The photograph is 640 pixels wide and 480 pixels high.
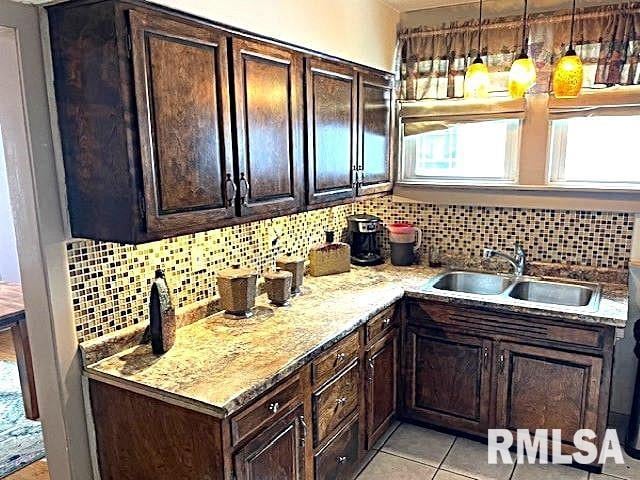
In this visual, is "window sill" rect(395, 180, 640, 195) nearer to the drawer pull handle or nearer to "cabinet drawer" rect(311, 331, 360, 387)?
"cabinet drawer" rect(311, 331, 360, 387)

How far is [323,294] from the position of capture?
2.69 m

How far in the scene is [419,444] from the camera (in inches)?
112

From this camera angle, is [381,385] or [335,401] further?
[381,385]

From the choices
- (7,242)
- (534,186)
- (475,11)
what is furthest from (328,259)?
(7,242)

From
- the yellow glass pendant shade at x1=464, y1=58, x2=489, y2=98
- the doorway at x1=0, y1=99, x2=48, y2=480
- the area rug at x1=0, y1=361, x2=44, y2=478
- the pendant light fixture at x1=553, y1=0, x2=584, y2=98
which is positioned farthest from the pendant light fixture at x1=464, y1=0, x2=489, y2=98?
the area rug at x1=0, y1=361, x2=44, y2=478

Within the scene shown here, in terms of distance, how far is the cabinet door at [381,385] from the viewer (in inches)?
102

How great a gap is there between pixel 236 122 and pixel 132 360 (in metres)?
0.99

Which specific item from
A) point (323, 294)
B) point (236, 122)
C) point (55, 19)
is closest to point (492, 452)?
point (323, 294)

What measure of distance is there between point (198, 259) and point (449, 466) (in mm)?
1701

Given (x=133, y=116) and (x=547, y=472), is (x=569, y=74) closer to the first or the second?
(x=133, y=116)

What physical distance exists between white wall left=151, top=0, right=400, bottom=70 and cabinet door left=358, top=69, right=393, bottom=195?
0.40 feet

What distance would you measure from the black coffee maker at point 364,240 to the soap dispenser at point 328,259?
24 centimetres

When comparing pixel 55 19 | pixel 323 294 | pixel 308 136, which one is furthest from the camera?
pixel 323 294

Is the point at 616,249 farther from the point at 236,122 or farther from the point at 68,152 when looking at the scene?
the point at 68,152
